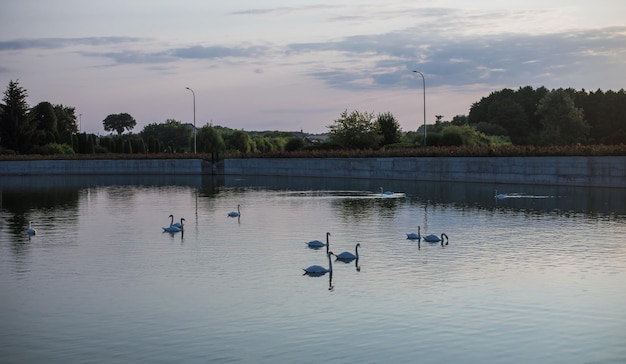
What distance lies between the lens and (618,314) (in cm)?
1416

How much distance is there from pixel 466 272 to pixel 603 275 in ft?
9.62

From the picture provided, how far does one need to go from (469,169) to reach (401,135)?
102 feet

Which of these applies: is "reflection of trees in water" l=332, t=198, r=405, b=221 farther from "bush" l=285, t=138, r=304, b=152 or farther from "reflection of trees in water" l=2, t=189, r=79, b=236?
"bush" l=285, t=138, r=304, b=152

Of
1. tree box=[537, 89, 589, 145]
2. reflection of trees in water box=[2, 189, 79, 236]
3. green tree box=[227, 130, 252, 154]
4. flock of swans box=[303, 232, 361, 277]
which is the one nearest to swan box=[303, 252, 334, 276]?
flock of swans box=[303, 232, 361, 277]

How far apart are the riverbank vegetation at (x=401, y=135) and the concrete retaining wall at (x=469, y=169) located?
2.94 feet

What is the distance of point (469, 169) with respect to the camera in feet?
190

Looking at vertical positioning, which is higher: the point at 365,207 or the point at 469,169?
the point at 469,169

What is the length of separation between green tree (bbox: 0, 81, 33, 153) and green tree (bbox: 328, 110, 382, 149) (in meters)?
39.4

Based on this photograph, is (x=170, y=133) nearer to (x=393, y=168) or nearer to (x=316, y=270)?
(x=393, y=168)

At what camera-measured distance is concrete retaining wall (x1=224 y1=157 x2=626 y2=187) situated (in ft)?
159

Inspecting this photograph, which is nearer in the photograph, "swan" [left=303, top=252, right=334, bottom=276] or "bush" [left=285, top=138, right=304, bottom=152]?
"swan" [left=303, top=252, right=334, bottom=276]

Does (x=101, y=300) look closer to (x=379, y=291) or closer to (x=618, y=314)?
(x=379, y=291)

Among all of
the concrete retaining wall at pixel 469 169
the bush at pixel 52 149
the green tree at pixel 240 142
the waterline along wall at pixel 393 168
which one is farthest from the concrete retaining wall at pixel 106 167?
the green tree at pixel 240 142

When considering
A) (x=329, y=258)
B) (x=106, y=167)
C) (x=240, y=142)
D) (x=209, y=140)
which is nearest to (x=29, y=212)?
(x=329, y=258)
